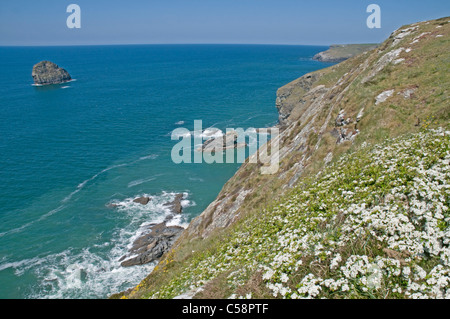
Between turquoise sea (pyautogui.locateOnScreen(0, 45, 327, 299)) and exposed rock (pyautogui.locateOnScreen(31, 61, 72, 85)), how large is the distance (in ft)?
105

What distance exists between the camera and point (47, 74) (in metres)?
172

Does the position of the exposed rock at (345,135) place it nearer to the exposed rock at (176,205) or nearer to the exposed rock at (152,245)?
the exposed rock at (152,245)

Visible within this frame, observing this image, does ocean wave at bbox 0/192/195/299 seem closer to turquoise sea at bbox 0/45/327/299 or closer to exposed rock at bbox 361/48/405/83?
turquoise sea at bbox 0/45/327/299

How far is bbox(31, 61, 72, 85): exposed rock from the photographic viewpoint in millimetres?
169125

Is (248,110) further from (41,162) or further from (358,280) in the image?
(358,280)

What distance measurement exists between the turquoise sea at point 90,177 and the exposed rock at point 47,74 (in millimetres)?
31994

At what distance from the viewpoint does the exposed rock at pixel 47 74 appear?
169125 millimetres

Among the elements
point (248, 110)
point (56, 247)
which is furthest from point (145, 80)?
point (56, 247)

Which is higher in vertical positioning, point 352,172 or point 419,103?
point 419,103

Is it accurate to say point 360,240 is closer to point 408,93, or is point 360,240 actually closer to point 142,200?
point 408,93

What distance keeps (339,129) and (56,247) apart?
151 ft

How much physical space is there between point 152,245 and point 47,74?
6915 inches

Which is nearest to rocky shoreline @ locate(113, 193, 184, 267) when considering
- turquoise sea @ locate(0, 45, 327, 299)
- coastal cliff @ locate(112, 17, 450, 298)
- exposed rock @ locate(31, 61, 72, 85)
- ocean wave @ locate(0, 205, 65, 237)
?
turquoise sea @ locate(0, 45, 327, 299)

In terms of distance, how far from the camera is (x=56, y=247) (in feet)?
147
